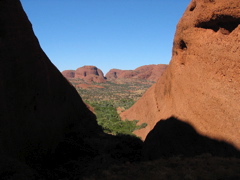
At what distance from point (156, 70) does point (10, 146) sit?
137522mm

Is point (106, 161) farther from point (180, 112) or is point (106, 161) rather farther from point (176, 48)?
point (176, 48)

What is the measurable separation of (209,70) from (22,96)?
9.21 metres

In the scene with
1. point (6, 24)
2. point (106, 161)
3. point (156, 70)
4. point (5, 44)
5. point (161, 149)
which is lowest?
point (106, 161)

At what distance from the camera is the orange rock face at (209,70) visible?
9.24m

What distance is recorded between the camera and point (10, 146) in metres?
7.90

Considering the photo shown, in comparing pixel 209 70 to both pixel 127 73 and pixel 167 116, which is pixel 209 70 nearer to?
pixel 167 116

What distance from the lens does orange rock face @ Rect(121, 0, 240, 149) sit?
9.24 m

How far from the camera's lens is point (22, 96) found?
32.3 ft

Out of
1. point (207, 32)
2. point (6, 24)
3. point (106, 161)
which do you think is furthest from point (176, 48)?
point (6, 24)

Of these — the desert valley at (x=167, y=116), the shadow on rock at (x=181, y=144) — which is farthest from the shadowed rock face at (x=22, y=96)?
the shadow on rock at (x=181, y=144)

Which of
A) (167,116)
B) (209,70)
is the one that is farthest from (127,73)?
(209,70)

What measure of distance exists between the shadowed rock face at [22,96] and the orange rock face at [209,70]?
7544 mm

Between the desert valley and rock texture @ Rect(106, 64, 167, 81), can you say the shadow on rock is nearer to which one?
the desert valley

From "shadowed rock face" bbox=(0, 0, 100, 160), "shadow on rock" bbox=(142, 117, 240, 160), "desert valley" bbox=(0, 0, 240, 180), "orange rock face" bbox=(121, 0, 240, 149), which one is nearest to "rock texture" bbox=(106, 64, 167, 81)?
"orange rock face" bbox=(121, 0, 240, 149)
